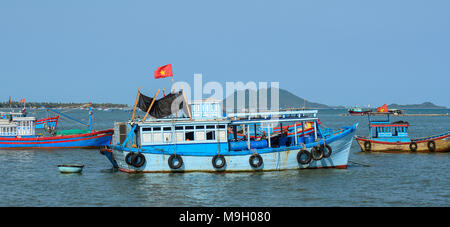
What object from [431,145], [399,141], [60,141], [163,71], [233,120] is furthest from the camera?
[60,141]

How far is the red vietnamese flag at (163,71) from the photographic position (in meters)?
29.4

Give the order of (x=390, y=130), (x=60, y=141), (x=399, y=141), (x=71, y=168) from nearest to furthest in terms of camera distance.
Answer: (x=71, y=168), (x=399, y=141), (x=390, y=130), (x=60, y=141)

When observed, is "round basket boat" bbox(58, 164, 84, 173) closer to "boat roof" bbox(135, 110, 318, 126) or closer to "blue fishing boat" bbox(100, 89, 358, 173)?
"blue fishing boat" bbox(100, 89, 358, 173)

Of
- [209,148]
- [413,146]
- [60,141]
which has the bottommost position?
[413,146]

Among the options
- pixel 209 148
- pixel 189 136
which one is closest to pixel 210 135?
pixel 209 148

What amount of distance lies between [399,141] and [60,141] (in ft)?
105

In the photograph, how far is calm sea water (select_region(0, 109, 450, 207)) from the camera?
22.7 meters

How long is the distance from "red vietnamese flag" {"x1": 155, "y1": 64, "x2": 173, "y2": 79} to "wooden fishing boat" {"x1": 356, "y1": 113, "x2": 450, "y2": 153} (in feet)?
64.7

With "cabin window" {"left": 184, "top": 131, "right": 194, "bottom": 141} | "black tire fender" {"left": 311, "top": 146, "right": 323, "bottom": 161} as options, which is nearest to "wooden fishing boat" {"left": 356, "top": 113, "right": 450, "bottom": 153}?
"black tire fender" {"left": 311, "top": 146, "right": 323, "bottom": 161}

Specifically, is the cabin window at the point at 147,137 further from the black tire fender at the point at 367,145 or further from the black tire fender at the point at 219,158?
the black tire fender at the point at 367,145

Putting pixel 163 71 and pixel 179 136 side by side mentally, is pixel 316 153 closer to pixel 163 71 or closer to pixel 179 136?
pixel 179 136

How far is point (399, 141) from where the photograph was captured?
40500mm
